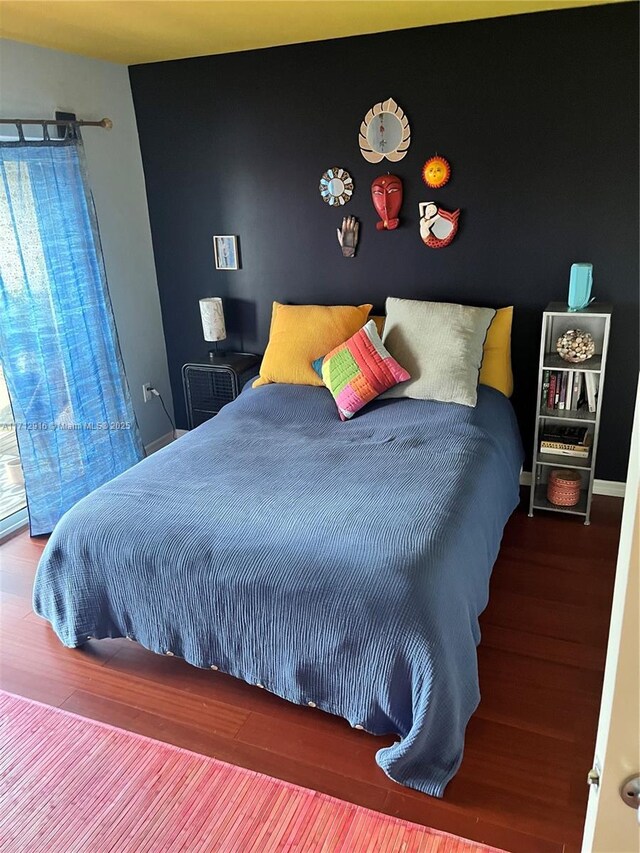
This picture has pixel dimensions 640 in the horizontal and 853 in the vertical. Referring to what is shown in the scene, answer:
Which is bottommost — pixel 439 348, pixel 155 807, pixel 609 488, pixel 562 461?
pixel 155 807

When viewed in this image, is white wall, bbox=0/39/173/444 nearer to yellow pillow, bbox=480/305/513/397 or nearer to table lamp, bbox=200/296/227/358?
table lamp, bbox=200/296/227/358

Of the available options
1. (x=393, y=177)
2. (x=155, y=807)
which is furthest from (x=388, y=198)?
(x=155, y=807)

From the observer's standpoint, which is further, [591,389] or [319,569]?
[591,389]

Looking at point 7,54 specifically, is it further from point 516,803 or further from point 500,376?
point 516,803

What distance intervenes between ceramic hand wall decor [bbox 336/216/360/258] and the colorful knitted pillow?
0.56 m

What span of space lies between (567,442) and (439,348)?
793mm

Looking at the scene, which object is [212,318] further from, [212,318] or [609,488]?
[609,488]

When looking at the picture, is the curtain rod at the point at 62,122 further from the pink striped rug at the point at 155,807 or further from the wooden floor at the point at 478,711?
the pink striped rug at the point at 155,807

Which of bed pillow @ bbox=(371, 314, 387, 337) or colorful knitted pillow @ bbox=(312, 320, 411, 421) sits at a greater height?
bed pillow @ bbox=(371, 314, 387, 337)

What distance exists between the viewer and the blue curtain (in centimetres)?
308

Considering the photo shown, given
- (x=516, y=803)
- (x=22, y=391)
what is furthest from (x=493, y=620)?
(x=22, y=391)

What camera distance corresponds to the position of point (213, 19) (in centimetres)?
283

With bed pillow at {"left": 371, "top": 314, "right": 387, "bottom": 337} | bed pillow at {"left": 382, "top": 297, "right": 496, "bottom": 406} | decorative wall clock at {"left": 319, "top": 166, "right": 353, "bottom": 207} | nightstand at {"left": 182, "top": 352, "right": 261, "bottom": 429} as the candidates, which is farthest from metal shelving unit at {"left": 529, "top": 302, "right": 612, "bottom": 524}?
nightstand at {"left": 182, "top": 352, "right": 261, "bottom": 429}

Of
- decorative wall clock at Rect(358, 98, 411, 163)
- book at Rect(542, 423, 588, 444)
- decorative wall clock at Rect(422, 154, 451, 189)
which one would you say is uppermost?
decorative wall clock at Rect(358, 98, 411, 163)
